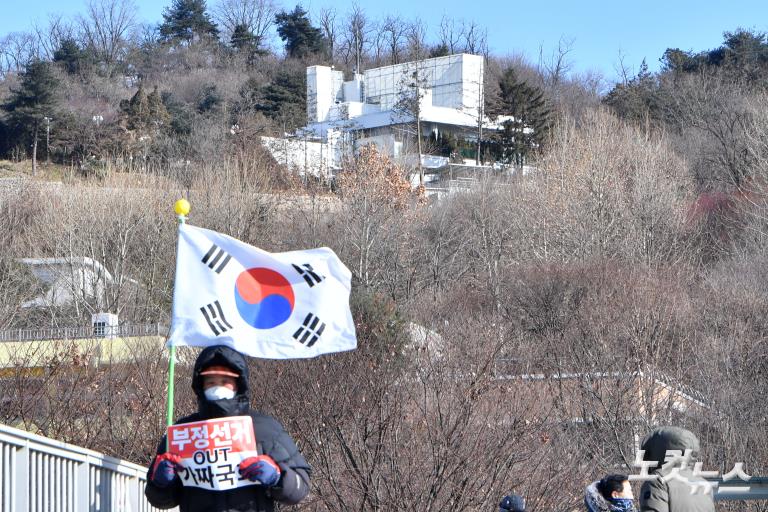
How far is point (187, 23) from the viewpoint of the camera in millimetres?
109125

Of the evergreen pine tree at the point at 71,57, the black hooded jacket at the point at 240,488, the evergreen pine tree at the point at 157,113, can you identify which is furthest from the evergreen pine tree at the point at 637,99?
the black hooded jacket at the point at 240,488

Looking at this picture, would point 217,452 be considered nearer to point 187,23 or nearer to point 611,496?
point 611,496

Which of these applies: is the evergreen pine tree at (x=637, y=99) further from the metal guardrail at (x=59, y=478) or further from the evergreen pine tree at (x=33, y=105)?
the metal guardrail at (x=59, y=478)

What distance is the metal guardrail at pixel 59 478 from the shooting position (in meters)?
6.16

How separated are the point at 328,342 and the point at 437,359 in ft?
26.6

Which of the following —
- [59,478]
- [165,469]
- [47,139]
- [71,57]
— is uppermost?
[71,57]

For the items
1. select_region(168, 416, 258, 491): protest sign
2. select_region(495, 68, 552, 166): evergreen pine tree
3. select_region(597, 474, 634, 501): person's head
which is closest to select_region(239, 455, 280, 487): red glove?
select_region(168, 416, 258, 491): protest sign

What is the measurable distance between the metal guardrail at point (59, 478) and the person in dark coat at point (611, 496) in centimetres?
308

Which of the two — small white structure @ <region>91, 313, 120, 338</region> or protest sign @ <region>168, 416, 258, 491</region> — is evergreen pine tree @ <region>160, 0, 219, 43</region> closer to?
small white structure @ <region>91, 313, 120, 338</region>

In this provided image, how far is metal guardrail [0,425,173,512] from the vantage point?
243 inches

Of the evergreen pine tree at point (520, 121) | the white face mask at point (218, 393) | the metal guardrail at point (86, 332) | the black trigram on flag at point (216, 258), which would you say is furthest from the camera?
the evergreen pine tree at point (520, 121)

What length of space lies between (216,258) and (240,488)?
2.41m

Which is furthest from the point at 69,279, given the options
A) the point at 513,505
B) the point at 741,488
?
the point at 513,505

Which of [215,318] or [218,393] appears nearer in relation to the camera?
[218,393]
